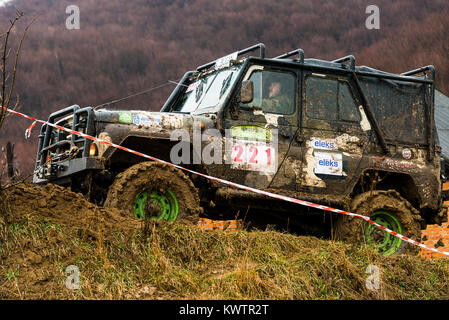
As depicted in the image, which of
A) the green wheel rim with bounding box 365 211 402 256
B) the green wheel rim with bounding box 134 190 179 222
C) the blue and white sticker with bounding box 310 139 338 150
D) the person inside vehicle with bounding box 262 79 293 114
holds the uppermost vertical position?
the person inside vehicle with bounding box 262 79 293 114

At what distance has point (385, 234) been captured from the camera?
8727mm

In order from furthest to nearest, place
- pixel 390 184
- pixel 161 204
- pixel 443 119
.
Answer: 1. pixel 443 119
2. pixel 390 184
3. pixel 161 204

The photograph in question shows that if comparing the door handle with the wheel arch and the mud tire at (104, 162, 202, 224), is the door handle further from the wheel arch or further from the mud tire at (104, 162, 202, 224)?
the mud tire at (104, 162, 202, 224)

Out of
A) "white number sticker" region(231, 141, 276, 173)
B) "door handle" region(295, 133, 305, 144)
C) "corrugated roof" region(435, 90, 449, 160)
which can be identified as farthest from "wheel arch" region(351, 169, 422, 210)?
"corrugated roof" region(435, 90, 449, 160)

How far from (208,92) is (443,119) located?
10726mm

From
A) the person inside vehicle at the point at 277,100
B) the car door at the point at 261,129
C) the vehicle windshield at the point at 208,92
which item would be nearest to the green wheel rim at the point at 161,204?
the car door at the point at 261,129

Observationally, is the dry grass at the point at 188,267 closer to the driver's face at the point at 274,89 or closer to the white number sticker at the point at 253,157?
the white number sticker at the point at 253,157

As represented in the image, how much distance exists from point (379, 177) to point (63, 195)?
14.5ft

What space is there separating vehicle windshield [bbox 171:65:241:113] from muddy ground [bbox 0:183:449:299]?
212cm

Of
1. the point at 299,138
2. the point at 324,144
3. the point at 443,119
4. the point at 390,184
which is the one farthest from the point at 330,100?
the point at 443,119

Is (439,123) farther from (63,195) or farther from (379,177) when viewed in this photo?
(63,195)

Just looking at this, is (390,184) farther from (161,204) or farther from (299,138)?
(161,204)

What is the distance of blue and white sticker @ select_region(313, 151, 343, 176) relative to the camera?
8.52 m

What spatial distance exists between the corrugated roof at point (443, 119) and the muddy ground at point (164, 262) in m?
9.47
